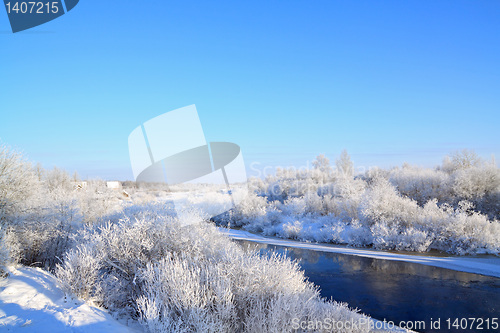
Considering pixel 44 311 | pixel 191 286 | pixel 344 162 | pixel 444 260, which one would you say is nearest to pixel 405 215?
pixel 444 260

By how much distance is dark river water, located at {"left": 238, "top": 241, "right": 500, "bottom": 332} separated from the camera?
621 centimetres

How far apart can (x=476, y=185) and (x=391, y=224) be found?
615cm

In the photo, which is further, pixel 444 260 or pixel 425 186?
pixel 425 186

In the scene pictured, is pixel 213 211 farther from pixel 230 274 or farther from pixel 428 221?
pixel 230 274

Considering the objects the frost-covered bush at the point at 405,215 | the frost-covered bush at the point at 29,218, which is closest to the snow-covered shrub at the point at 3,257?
the frost-covered bush at the point at 29,218

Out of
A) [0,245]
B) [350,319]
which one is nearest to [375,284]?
[350,319]

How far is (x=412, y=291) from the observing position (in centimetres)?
765

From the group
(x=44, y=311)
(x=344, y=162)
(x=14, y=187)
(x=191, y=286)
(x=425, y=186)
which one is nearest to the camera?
(x=44, y=311)

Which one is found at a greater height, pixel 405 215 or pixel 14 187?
pixel 14 187

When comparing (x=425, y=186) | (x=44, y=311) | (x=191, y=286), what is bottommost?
(x=425, y=186)

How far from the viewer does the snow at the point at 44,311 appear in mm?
3623

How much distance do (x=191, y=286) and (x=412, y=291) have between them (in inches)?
258

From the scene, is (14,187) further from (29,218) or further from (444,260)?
(444,260)

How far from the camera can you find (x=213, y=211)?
24.5 metres
